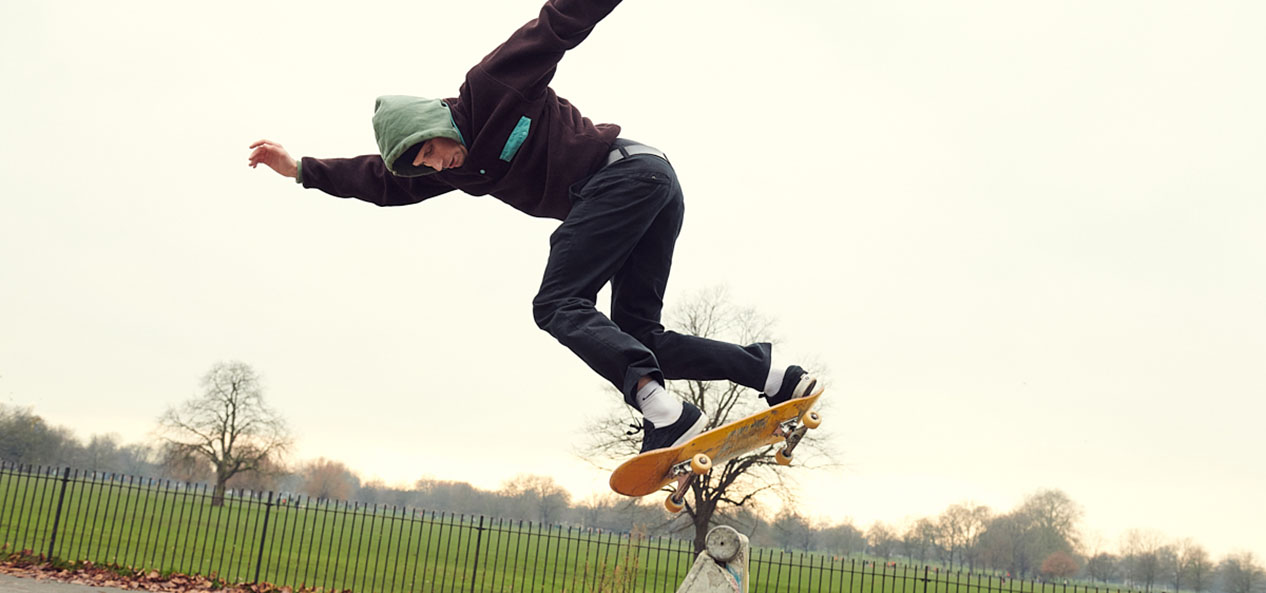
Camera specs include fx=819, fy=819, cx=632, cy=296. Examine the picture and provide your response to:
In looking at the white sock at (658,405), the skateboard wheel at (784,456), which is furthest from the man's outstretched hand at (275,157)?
the skateboard wheel at (784,456)

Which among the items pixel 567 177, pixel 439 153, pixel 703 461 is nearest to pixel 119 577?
pixel 439 153

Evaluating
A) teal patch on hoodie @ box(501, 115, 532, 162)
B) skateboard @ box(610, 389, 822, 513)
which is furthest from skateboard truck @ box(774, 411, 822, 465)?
teal patch on hoodie @ box(501, 115, 532, 162)

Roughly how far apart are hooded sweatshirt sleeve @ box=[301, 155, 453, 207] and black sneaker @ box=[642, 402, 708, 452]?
4.71 feet

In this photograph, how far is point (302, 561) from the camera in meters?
22.8

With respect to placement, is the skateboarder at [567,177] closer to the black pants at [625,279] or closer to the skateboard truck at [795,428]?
the black pants at [625,279]

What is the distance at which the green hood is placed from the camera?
10.1 feet

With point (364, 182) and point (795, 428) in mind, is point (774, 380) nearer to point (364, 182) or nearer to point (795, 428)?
point (795, 428)

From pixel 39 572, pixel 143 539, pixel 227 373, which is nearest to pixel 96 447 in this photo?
pixel 227 373

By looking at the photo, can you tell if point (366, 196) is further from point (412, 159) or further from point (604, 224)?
point (604, 224)

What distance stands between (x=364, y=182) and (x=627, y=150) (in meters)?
1.26

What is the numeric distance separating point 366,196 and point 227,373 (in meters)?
61.0

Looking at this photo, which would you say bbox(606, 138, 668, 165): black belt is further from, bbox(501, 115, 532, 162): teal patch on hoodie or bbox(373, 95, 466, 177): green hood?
bbox(373, 95, 466, 177): green hood

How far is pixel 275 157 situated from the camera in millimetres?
3916

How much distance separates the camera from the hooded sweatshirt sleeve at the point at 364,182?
3.71 meters
